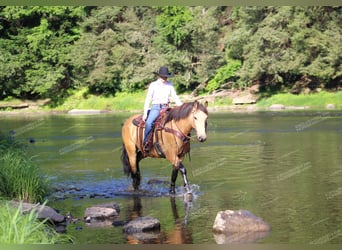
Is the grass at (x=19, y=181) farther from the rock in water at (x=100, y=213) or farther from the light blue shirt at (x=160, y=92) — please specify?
the light blue shirt at (x=160, y=92)

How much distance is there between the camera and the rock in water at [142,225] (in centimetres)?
1031

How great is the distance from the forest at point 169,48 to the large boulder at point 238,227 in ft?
146

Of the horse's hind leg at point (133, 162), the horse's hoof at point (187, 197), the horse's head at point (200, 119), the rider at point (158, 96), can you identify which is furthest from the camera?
the horse's hind leg at point (133, 162)

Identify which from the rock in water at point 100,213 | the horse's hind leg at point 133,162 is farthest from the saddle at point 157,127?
the rock in water at point 100,213

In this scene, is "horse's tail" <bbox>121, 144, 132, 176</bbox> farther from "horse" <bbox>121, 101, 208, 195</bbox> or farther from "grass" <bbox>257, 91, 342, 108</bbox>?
"grass" <bbox>257, 91, 342, 108</bbox>

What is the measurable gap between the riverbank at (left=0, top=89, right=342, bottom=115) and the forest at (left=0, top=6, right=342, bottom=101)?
3.79ft

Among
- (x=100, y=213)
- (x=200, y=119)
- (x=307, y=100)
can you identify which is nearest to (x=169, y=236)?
(x=100, y=213)

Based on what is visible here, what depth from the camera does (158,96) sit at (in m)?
14.1

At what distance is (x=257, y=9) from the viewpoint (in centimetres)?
5731

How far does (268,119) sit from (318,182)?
2445 cm

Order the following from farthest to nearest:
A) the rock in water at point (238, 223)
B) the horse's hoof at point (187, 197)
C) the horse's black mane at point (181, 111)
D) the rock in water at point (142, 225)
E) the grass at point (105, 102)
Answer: the grass at point (105, 102)
the horse's black mane at point (181, 111)
the horse's hoof at point (187, 197)
the rock in water at point (142, 225)
the rock in water at point (238, 223)

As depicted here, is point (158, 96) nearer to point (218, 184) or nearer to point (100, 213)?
point (218, 184)

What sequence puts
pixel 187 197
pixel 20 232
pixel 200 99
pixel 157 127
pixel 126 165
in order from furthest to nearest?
pixel 200 99, pixel 126 165, pixel 157 127, pixel 187 197, pixel 20 232

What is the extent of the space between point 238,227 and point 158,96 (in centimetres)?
467
